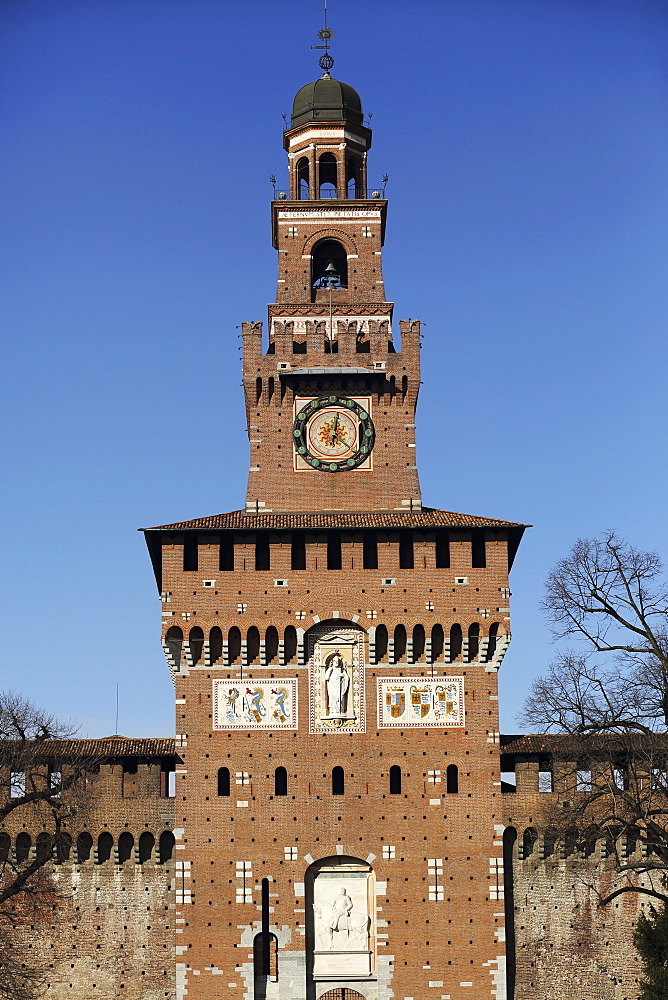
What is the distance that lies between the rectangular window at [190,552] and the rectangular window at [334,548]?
12.7ft

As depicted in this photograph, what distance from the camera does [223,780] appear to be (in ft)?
156

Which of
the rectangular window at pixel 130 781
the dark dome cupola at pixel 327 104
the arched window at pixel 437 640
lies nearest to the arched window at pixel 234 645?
the rectangular window at pixel 130 781

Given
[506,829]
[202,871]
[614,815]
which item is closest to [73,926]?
[202,871]

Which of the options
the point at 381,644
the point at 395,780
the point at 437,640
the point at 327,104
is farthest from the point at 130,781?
the point at 327,104

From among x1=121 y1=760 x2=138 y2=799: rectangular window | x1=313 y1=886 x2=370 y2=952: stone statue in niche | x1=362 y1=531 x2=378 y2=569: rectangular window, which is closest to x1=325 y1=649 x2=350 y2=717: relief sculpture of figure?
x1=362 y1=531 x2=378 y2=569: rectangular window

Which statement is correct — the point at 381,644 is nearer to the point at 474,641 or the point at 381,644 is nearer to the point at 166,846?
the point at 474,641

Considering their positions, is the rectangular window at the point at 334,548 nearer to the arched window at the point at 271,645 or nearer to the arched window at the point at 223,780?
the arched window at the point at 271,645

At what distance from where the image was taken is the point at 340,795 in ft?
156

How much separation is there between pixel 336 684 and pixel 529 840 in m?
7.39

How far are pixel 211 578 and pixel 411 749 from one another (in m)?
7.53

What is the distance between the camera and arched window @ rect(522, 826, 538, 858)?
49.3 m

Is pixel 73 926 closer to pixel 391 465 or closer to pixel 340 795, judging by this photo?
pixel 340 795

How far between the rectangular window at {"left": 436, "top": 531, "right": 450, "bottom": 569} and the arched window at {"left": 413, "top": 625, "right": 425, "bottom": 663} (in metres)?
1.97

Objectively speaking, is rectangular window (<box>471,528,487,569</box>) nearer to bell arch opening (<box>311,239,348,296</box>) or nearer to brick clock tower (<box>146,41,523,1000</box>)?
brick clock tower (<box>146,41,523,1000</box>)
